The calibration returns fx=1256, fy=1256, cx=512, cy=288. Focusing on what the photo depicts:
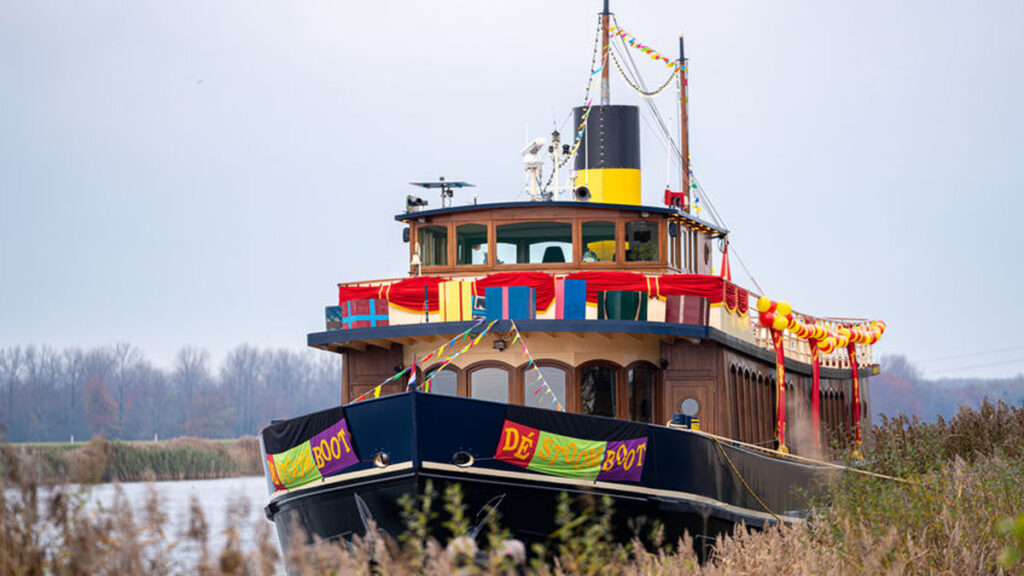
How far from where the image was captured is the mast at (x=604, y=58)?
20.3m

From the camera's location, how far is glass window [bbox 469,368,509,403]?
49.2ft

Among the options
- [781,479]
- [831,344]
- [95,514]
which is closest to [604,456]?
[781,479]

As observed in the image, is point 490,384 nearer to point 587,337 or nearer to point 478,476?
point 587,337

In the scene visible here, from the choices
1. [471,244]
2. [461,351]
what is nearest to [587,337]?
[461,351]

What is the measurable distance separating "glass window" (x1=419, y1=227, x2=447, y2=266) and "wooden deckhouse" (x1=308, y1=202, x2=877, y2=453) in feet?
0.05

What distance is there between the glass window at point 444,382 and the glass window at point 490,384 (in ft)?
0.78

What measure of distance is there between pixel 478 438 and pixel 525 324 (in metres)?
2.69

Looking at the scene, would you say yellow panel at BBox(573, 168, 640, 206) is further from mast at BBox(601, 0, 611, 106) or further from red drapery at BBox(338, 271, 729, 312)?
red drapery at BBox(338, 271, 729, 312)

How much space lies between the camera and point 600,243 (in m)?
16.8

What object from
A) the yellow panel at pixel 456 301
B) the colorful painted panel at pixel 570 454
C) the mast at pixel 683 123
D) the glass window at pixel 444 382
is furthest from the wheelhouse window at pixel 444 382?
the mast at pixel 683 123

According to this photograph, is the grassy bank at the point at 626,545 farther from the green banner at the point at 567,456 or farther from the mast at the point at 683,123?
the mast at the point at 683,123

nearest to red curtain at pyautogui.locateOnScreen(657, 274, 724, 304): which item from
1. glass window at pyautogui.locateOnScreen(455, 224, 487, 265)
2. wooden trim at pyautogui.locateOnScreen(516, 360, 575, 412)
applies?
wooden trim at pyautogui.locateOnScreen(516, 360, 575, 412)

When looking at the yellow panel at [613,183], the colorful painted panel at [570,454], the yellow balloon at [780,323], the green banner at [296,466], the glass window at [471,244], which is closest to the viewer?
the colorful painted panel at [570,454]

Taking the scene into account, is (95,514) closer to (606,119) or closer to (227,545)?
(227,545)
